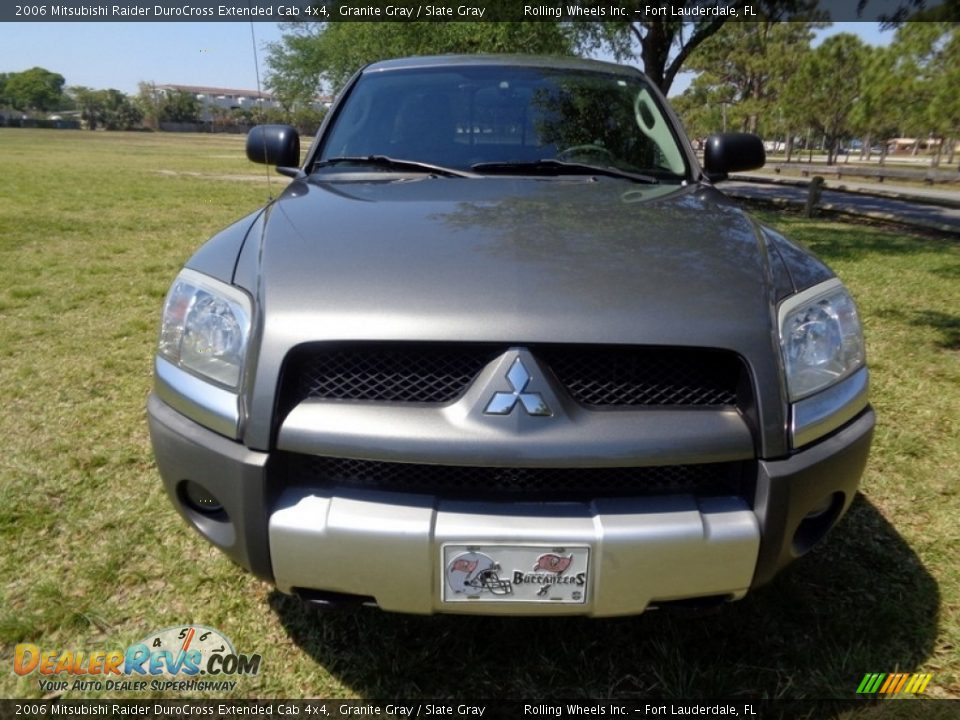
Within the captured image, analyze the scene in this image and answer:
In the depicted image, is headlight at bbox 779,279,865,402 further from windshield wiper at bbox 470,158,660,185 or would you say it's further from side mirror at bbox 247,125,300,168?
side mirror at bbox 247,125,300,168

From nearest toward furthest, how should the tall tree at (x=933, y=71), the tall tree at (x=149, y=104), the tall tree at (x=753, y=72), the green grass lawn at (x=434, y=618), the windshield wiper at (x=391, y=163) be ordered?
the green grass lawn at (x=434, y=618), the windshield wiper at (x=391, y=163), the tall tree at (x=933, y=71), the tall tree at (x=753, y=72), the tall tree at (x=149, y=104)

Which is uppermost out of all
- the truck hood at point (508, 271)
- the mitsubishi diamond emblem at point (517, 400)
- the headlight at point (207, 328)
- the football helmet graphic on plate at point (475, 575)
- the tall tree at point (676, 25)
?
the tall tree at point (676, 25)

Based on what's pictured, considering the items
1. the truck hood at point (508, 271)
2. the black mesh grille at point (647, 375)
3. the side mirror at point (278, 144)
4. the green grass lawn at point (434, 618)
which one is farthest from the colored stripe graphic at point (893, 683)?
the side mirror at point (278, 144)

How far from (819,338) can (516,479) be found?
778 mm

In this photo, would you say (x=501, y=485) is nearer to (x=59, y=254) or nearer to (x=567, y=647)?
(x=567, y=647)

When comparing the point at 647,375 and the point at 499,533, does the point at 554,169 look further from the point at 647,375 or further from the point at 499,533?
the point at 499,533

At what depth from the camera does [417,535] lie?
1369mm

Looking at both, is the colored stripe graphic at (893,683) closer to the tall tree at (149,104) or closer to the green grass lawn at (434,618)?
the green grass lawn at (434,618)

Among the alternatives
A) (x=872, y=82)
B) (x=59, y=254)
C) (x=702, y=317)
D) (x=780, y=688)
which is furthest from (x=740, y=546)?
(x=872, y=82)

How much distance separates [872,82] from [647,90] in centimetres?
3506

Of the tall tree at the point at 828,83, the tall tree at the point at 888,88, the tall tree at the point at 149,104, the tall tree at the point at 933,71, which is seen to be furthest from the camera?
the tall tree at the point at 149,104

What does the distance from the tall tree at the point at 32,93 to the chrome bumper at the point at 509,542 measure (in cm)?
13132

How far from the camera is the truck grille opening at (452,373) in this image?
147 centimetres

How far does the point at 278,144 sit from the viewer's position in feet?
9.28
